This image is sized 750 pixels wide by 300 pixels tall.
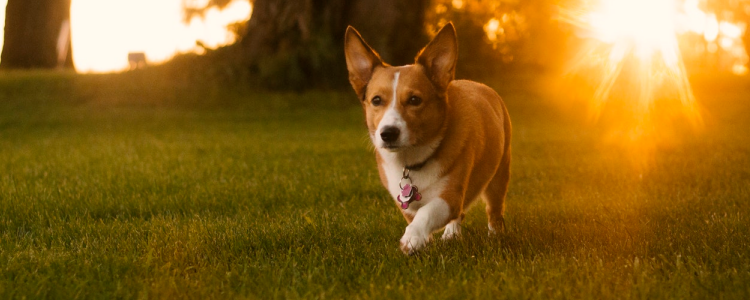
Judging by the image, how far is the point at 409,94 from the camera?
4.69m

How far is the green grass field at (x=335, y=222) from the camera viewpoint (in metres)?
3.87

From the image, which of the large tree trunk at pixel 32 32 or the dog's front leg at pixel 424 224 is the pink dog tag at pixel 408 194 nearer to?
the dog's front leg at pixel 424 224

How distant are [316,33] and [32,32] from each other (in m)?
11.3

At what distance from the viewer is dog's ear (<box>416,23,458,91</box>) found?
15.9 feet

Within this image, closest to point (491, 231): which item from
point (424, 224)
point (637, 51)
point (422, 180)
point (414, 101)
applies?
point (422, 180)

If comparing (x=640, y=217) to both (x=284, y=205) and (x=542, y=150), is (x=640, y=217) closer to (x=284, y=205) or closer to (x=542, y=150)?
(x=284, y=205)

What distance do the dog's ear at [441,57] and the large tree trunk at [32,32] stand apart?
22226mm

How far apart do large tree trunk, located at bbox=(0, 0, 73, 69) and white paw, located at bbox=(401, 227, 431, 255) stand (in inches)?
897

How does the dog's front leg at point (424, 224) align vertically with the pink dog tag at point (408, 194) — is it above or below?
below

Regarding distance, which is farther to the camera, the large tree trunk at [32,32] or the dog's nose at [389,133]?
the large tree trunk at [32,32]

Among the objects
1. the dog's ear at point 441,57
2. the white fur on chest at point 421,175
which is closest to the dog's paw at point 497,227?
the white fur on chest at point 421,175

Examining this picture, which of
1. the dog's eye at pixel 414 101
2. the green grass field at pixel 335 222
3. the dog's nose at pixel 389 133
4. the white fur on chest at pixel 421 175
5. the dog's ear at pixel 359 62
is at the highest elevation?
the dog's ear at pixel 359 62

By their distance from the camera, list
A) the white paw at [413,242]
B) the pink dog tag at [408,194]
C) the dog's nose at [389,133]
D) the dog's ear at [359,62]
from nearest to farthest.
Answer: the white paw at [413,242]
the dog's nose at [389,133]
the pink dog tag at [408,194]
the dog's ear at [359,62]

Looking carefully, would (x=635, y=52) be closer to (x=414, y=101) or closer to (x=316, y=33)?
(x=316, y=33)
